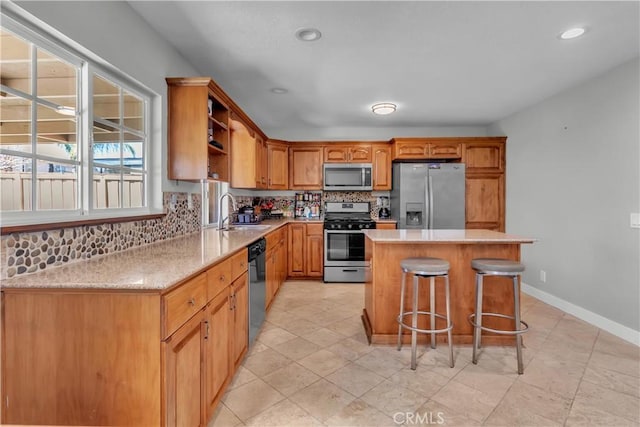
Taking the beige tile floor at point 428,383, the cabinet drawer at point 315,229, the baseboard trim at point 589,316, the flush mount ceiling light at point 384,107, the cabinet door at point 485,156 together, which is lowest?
the beige tile floor at point 428,383

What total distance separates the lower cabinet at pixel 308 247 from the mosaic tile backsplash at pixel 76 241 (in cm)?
224

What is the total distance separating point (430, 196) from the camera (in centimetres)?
443

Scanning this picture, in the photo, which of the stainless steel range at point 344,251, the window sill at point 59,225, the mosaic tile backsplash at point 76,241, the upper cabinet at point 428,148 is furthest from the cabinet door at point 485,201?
the window sill at point 59,225

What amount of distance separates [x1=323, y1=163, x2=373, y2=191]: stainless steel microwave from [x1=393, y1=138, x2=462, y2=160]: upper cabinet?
57 centimetres

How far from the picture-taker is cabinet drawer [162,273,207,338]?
1.14 metres

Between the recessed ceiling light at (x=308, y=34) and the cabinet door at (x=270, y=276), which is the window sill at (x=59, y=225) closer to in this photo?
the cabinet door at (x=270, y=276)

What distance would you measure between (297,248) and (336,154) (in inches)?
64.3

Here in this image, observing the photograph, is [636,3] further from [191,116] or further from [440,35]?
[191,116]

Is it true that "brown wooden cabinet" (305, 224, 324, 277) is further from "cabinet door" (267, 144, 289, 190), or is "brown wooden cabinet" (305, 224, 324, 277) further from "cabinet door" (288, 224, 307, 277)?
"cabinet door" (267, 144, 289, 190)

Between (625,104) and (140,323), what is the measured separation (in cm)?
409

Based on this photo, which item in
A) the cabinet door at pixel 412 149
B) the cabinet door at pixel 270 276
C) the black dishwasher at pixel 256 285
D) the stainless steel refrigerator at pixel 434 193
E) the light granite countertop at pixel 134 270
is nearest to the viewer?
the light granite countertop at pixel 134 270

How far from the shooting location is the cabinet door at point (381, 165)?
4.86 meters

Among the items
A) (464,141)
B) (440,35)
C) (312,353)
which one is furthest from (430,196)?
(312,353)

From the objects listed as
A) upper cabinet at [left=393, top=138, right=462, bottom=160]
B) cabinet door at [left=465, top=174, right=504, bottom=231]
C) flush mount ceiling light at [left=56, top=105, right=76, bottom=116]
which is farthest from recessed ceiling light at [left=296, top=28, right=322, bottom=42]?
cabinet door at [left=465, top=174, right=504, bottom=231]
